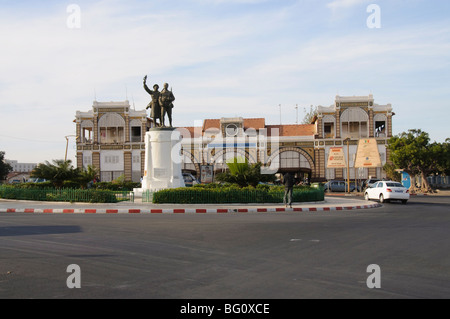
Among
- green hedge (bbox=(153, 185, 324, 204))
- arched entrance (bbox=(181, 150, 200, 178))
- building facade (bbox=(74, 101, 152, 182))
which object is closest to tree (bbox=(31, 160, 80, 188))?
green hedge (bbox=(153, 185, 324, 204))

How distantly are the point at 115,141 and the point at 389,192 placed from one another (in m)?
42.9

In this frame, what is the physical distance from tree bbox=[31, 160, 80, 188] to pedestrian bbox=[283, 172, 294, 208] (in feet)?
41.0

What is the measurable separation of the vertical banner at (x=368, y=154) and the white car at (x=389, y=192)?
10.5 metres

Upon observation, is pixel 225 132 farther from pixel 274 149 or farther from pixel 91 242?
pixel 91 242

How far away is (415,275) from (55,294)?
5.01 metres

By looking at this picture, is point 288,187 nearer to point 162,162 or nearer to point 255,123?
point 162,162

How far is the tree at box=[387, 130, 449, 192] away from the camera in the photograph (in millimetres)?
39688

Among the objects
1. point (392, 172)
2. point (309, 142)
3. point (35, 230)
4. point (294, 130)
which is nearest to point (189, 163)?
point (294, 130)

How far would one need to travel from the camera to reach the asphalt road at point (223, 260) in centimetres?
562

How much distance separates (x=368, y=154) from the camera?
37.0 m

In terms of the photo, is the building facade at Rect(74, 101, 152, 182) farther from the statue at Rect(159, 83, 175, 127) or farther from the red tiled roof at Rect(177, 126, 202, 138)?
the statue at Rect(159, 83, 175, 127)

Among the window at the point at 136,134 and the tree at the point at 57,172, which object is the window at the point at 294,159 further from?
the tree at the point at 57,172

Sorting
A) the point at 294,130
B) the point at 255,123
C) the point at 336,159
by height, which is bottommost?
the point at 336,159

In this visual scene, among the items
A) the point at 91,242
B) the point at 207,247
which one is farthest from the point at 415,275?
the point at 91,242
